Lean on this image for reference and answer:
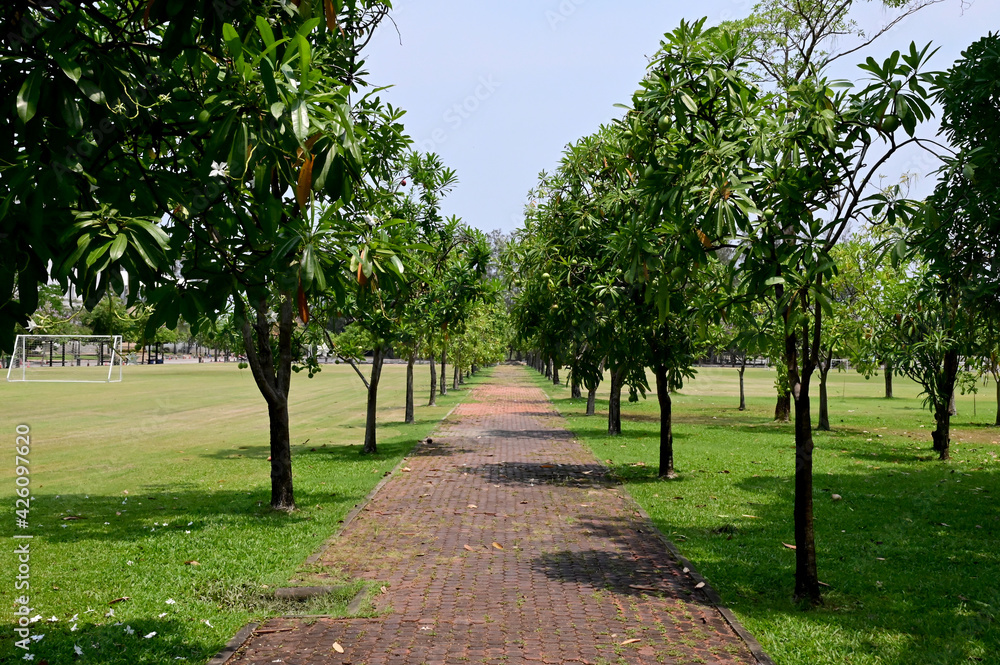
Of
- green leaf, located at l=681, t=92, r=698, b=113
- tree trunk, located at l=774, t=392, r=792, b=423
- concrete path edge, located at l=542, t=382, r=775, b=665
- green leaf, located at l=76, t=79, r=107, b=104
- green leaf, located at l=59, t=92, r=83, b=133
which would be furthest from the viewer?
A: tree trunk, located at l=774, t=392, r=792, b=423

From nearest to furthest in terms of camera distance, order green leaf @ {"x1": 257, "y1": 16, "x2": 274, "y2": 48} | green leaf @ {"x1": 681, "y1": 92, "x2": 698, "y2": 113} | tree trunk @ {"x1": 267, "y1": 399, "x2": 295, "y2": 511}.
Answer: green leaf @ {"x1": 257, "y1": 16, "x2": 274, "y2": 48} → green leaf @ {"x1": 681, "y1": 92, "x2": 698, "y2": 113} → tree trunk @ {"x1": 267, "y1": 399, "x2": 295, "y2": 511}

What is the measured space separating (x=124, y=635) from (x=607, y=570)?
449 cm

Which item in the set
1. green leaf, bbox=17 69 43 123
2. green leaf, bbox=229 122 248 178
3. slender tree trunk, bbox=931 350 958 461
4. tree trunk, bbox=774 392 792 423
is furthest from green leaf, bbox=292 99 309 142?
tree trunk, bbox=774 392 792 423

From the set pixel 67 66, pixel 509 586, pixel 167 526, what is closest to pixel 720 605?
pixel 509 586

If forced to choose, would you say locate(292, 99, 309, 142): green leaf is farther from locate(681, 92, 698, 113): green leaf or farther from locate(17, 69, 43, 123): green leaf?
locate(681, 92, 698, 113): green leaf

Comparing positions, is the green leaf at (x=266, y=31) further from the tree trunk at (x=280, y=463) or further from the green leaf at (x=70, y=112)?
the tree trunk at (x=280, y=463)

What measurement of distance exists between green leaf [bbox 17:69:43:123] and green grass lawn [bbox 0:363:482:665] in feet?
12.4

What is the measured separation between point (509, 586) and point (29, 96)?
5.70 meters

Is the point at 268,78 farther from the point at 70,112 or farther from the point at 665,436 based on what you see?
the point at 665,436

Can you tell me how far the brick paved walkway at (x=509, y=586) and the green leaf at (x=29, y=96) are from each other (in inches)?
152

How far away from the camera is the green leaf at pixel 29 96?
370cm

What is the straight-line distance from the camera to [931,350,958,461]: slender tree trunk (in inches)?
692

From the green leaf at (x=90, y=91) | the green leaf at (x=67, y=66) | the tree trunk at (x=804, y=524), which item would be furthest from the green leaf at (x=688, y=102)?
the green leaf at (x=67, y=66)

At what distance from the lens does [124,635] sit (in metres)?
6.15
